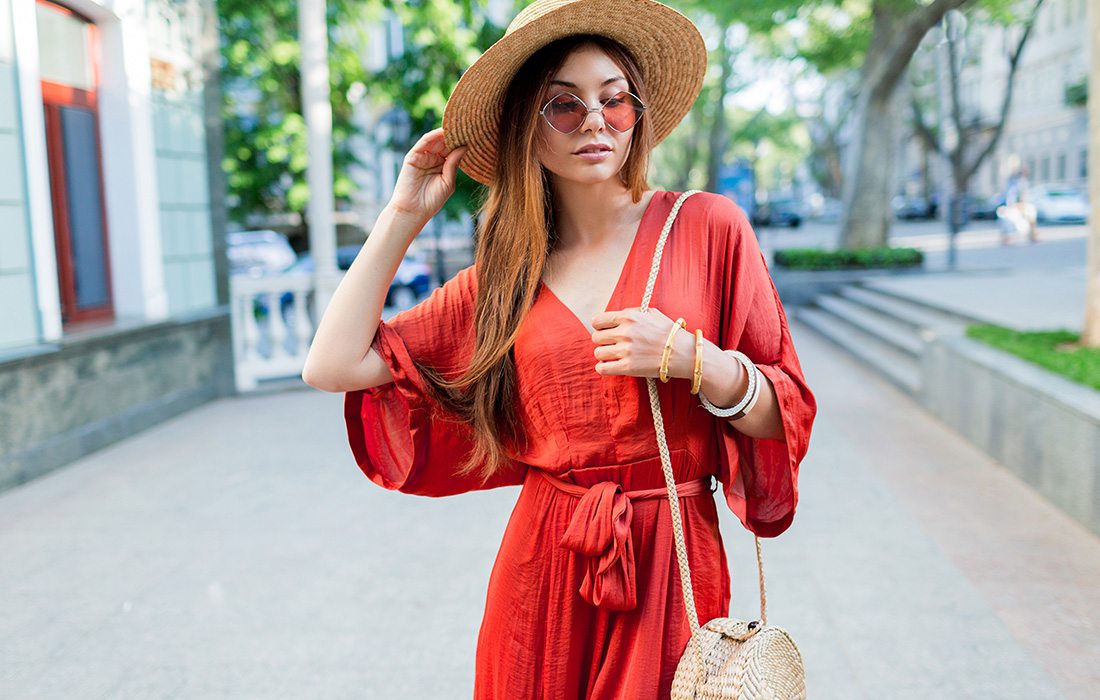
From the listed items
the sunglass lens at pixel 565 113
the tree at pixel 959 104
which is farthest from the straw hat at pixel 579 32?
the tree at pixel 959 104

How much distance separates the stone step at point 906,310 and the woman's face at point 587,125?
752 cm

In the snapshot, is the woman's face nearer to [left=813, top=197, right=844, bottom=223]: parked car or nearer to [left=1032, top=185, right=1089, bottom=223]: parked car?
[left=1032, top=185, right=1089, bottom=223]: parked car

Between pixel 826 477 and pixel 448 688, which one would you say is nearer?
pixel 448 688

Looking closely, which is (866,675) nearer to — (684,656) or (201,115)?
(684,656)

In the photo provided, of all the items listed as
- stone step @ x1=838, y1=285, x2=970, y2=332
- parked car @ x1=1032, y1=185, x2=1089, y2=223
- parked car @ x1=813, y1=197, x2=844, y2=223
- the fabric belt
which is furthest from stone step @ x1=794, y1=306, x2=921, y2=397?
parked car @ x1=813, y1=197, x2=844, y2=223

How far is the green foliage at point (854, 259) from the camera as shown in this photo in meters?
15.9

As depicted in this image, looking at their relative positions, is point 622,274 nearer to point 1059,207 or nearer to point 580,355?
point 580,355

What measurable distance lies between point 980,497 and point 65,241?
659 cm

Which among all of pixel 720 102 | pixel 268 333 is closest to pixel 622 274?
pixel 268 333

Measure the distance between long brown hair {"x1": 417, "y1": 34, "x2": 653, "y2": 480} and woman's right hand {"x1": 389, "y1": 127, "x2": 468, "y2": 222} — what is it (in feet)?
0.31

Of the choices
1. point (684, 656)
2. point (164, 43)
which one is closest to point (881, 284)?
point (164, 43)

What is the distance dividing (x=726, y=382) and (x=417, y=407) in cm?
63

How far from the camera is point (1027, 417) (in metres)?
5.90

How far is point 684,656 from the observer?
1.64 metres
